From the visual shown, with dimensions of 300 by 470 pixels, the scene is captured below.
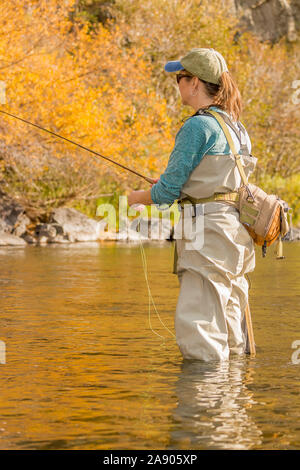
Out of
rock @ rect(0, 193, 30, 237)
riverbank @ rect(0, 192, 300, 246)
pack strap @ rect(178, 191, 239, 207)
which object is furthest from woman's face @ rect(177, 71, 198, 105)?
rock @ rect(0, 193, 30, 237)

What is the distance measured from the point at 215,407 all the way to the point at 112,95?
73.9ft

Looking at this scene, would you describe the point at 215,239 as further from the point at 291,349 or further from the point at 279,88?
the point at 279,88

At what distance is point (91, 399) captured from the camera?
16.2 ft

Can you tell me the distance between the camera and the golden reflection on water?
4.19m

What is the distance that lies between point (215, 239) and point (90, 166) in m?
21.2

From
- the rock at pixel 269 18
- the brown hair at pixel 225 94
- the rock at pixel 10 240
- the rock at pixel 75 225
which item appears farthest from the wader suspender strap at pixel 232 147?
the rock at pixel 269 18

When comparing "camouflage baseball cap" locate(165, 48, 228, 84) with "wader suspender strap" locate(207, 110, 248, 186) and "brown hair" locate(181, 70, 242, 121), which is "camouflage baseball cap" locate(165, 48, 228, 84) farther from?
"wader suspender strap" locate(207, 110, 248, 186)

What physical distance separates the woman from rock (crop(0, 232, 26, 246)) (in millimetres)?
17501

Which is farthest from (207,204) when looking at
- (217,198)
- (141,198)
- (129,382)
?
(129,382)

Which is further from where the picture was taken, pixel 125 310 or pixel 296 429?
pixel 125 310

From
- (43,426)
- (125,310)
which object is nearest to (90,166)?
(125,310)

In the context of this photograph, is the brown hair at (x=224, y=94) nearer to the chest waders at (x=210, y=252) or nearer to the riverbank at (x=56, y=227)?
the chest waders at (x=210, y=252)

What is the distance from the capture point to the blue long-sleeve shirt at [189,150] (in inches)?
220

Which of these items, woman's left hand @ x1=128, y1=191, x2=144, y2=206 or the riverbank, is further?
the riverbank
